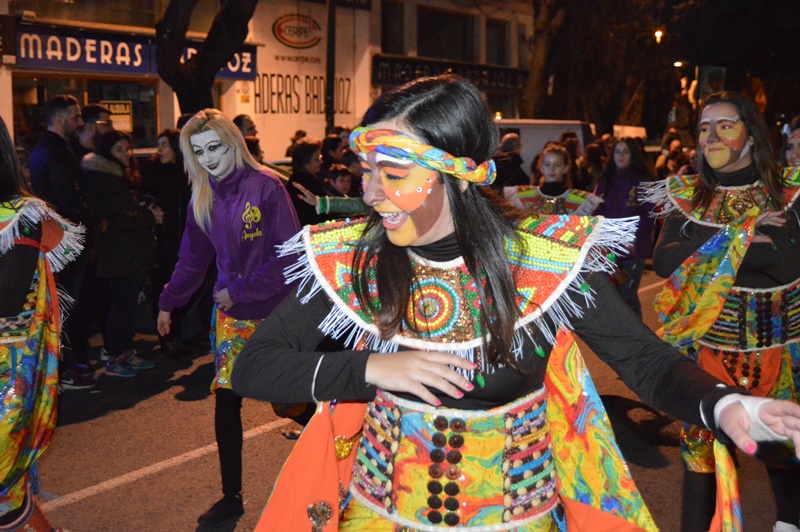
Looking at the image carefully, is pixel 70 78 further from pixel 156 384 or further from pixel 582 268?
pixel 582 268

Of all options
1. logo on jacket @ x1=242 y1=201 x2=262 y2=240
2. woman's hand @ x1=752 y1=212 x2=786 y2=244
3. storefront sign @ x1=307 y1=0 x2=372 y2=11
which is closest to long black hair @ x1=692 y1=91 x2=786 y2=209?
woman's hand @ x1=752 y1=212 x2=786 y2=244

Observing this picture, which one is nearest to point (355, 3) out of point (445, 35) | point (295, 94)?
point (295, 94)

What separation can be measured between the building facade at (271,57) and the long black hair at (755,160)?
10.8 meters

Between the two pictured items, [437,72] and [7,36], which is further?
[437,72]

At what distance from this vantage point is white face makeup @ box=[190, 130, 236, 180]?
14.6ft

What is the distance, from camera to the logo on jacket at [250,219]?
4.45 metres

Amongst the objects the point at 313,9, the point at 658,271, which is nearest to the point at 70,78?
the point at 313,9

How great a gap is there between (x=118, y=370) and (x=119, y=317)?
419mm

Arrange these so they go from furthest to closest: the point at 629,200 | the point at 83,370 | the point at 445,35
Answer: the point at 445,35 < the point at 629,200 < the point at 83,370

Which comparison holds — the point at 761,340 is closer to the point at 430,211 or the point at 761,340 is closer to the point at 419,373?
the point at 430,211

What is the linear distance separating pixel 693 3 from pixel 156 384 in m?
28.8

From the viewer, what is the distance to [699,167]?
171 inches

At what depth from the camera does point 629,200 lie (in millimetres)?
8578

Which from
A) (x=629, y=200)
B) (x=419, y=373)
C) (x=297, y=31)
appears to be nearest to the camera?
(x=419, y=373)
